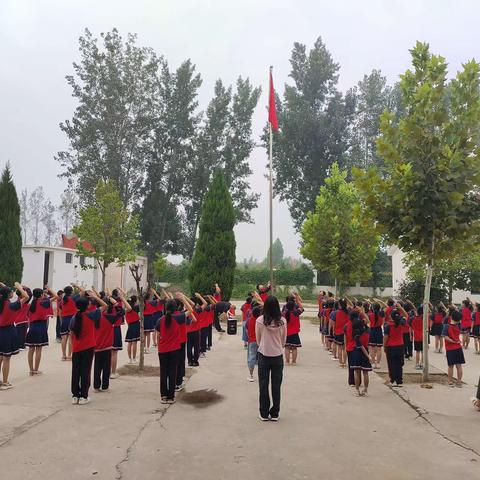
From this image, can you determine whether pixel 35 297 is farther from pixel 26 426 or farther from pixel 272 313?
pixel 272 313

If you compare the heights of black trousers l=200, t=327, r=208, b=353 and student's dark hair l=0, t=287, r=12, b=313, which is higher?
student's dark hair l=0, t=287, r=12, b=313

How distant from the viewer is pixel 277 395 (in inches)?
247

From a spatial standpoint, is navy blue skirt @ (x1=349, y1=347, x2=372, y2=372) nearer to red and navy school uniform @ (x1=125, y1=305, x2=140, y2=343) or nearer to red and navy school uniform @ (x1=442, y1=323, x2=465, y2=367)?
red and navy school uniform @ (x1=442, y1=323, x2=465, y2=367)

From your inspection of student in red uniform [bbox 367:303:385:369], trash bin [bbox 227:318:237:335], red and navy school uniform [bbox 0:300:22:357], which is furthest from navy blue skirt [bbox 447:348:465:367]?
red and navy school uniform [bbox 0:300:22:357]

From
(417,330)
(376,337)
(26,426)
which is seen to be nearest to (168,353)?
(26,426)

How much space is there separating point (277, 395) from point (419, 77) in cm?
720

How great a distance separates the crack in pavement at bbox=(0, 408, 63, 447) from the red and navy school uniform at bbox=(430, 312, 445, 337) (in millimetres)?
10132

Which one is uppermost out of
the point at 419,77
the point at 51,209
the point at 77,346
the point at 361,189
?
the point at 51,209

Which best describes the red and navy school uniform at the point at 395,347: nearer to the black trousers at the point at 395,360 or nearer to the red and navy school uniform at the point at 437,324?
the black trousers at the point at 395,360

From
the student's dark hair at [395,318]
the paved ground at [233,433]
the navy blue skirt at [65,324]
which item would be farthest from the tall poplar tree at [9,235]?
the student's dark hair at [395,318]

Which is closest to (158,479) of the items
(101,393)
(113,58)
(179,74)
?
(101,393)

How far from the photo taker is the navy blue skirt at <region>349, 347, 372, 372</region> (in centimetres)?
780

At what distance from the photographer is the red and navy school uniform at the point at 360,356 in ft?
25.6

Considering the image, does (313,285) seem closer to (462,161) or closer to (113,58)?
(113,58)
